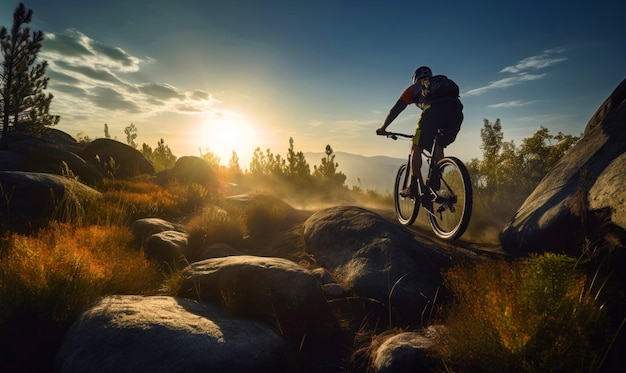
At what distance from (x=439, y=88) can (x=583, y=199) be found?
Answer: 8.54 ft

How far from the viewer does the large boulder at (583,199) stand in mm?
3605

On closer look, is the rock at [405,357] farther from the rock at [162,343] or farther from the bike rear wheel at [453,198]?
the bike rear wheel at [453,198]

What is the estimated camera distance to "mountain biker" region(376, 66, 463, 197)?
5.43m

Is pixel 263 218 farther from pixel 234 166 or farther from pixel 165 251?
pixel 234 166

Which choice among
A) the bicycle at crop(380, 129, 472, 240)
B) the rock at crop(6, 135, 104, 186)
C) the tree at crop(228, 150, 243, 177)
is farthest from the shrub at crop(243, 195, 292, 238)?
the tree at crop(228, 150, 243, 177)

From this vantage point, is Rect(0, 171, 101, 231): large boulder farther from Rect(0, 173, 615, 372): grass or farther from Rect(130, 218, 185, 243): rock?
Rect(0, 173, 615, 372): grass

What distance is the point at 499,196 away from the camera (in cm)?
1024

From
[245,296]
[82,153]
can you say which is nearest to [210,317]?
[245,296]

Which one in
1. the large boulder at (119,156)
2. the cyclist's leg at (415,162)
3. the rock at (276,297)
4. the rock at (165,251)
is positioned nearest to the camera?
the rock at (276,297)

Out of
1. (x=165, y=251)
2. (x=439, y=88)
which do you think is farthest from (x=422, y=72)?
(x=165, y=251)

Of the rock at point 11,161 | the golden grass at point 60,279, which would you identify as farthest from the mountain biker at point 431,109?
the rock at point 11,161

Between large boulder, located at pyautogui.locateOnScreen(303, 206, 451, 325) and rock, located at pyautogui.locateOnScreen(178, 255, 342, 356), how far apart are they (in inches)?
31.9

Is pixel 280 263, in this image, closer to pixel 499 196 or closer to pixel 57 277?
pixel 57 277

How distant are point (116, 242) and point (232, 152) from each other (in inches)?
817
